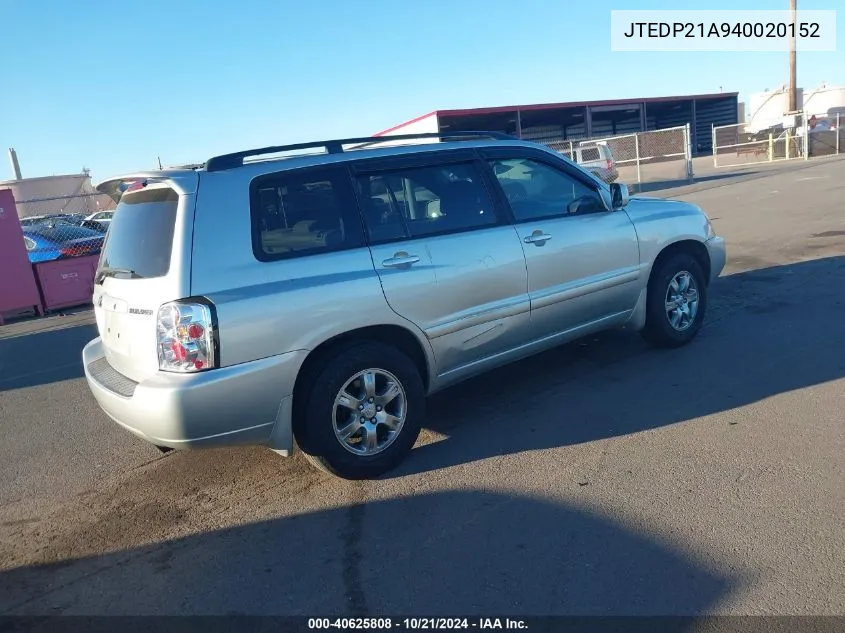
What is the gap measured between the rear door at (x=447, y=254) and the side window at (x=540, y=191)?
0.22 metres

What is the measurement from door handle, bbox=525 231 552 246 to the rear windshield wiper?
8.15 ft

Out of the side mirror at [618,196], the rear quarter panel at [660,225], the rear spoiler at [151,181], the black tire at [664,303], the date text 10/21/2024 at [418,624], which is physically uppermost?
the rear spoiler at [151,181]

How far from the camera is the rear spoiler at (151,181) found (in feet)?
12.2

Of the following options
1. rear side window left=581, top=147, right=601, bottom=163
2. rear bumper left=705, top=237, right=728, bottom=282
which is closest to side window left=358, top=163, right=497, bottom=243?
rear bumper left=705, top=237, right=728, bottom=282

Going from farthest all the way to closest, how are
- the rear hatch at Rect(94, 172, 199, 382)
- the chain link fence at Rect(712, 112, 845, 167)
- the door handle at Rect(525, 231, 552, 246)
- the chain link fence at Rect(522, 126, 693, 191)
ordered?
the chain link fence at Rect(712, 112, 845, 167), the chain link fence at Rect(522, 126, 693, 191), the door handle at Rect(525, 231, 552, 246), the rear hatch at Rect(94, 172, 199, 382)

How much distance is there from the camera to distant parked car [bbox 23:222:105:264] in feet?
42.1

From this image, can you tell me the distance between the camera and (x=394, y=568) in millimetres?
3146

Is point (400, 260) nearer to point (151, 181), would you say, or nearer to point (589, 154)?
point (151, 181)

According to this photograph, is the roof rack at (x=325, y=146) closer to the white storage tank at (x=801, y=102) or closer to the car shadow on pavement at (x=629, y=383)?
the car shadow on pavement at (x=629, y=383)

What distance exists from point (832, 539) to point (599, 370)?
2.57 metres

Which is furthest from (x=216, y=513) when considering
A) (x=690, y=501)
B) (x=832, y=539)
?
(x=832, y=539)

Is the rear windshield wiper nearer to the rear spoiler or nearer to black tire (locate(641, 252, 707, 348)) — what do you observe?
the rear spoiler

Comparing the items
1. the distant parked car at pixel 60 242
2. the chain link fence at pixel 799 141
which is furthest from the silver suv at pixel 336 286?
the chain link fence at pixel 799 141

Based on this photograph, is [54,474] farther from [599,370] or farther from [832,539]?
[832,539]
